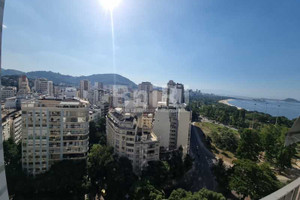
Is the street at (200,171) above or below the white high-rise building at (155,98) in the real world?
below

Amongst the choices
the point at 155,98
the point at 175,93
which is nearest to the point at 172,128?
the point at 175,93

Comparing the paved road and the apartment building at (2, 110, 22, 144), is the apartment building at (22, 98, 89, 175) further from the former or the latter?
the paved road

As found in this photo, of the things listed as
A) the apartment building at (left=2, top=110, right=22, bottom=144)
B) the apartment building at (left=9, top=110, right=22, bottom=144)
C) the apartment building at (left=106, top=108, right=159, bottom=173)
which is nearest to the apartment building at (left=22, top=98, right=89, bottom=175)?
the apartment building at (left=106, top=108, right=159, bottom=173)

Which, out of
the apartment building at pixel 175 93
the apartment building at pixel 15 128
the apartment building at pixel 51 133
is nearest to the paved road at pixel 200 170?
the apartment building at pixel 175 93

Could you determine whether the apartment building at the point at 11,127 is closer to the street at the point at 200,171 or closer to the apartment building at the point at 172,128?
the apartment building at the point at 172,128

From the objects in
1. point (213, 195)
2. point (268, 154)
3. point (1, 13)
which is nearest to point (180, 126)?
point (213, 195)

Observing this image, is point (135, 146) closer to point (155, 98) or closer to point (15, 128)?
point (15, 128)
